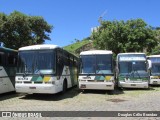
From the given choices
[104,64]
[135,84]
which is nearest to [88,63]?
[104,64]

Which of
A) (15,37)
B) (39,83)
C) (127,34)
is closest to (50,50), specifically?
(39,83)

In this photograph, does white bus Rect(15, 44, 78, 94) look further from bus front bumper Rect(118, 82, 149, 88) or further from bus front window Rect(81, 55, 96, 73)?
bus front bumper Rect(118, 82, 149, 88)

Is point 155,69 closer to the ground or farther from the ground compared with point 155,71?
farther from the ground

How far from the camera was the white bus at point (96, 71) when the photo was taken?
59.8 ft

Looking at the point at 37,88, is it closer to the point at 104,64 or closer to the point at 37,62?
the point at 37,62

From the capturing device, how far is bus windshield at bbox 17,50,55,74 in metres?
15.6

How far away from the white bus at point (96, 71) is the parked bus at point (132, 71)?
3.37 metres

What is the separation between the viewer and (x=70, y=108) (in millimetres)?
12789

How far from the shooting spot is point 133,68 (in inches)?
853

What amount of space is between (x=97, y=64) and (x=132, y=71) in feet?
13.1

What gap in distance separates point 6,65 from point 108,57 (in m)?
6.20

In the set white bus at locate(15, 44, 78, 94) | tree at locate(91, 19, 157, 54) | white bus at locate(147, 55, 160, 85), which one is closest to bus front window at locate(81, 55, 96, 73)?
white bus at locate(15, 44, 78, 94)

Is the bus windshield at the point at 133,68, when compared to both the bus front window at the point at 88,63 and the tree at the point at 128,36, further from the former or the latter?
the tree at the point at 128,36

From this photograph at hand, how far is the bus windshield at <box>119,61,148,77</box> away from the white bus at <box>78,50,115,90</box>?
3373 millimetres
